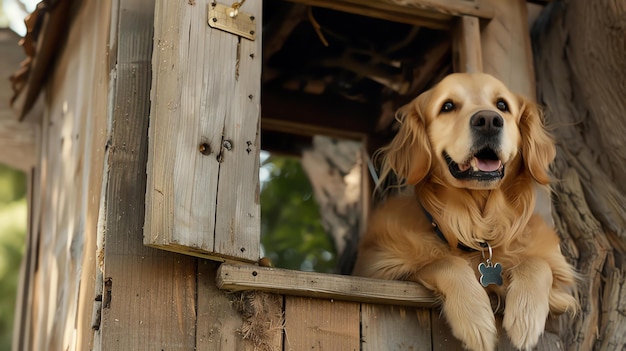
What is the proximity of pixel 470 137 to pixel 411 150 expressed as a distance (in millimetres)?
382

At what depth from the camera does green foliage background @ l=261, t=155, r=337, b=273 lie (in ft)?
28.8

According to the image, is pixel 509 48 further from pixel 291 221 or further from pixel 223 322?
pixel 291 221

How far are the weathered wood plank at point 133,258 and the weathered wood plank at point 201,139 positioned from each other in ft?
0.56

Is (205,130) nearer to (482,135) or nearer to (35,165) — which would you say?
(482,135)

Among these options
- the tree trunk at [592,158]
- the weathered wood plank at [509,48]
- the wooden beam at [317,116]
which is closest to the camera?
the tree trunk at [592,158]

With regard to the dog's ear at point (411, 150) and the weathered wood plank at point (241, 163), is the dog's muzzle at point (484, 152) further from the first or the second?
the weathered wood plank at point (241, 163)

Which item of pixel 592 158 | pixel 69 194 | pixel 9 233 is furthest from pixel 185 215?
pixel 9 233

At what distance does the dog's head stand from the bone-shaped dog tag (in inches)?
12.5

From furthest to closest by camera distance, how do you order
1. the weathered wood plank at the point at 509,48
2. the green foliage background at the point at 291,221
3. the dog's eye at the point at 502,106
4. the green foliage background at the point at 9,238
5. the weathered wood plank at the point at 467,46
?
the green foliage background at the point at 9,238
the green foliage background at the point at 291,221
the weathered wood plank at the point at 509,48
the weathered wood plank at the point at 467,46
the dog's eye at the point at 502,106

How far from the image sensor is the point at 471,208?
12.7 ft

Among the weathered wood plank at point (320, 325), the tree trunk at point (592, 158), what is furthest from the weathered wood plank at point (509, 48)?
the weathered wood plank at point (320, 325)

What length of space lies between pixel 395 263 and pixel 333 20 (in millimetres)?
1982

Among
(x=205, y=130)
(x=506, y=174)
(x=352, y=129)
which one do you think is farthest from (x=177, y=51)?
(x=352, y=129)

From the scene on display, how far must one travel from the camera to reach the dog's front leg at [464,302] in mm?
3254
